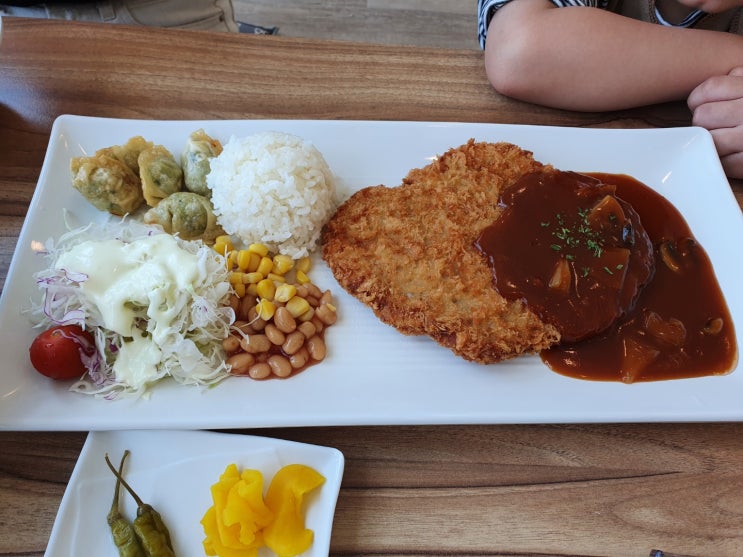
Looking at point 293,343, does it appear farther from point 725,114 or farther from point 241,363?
point 725,114

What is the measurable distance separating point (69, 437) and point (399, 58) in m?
2.02

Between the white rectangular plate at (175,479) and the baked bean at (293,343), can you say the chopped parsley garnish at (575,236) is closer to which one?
the baked bean at (293,343)

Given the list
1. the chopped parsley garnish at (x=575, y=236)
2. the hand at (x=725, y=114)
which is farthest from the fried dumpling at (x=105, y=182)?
the hand at (x=725, y=114)

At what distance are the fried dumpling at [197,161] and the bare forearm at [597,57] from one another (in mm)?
1256

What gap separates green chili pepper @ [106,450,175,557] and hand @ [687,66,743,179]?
2394 mm

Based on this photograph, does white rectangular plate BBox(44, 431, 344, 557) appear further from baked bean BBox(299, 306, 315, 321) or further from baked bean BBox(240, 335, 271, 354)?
baked bean BBox(299, 306, 315, 321)

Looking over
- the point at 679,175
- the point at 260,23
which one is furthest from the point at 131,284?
the point at 260,23

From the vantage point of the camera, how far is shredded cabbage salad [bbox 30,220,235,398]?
1.56m

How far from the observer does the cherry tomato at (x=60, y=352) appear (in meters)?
1.50

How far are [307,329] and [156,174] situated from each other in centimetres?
79

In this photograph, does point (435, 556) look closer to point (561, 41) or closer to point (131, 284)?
point (131, 284)

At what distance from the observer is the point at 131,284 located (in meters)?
1.58

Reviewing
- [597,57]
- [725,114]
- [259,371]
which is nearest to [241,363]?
[259,371]

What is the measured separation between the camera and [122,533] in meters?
1.33
